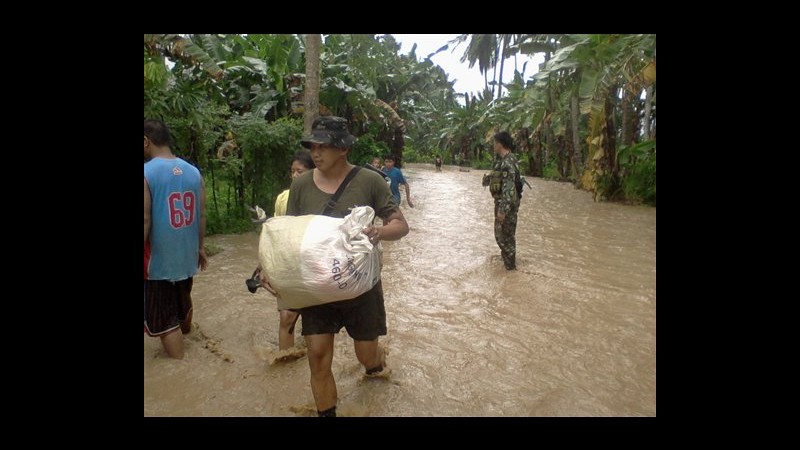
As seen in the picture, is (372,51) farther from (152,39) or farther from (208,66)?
(152,39)

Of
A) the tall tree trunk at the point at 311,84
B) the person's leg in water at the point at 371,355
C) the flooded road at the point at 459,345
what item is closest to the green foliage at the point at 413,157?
the tall tree trunk at the point at 311,84

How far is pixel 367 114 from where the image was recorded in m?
16.2

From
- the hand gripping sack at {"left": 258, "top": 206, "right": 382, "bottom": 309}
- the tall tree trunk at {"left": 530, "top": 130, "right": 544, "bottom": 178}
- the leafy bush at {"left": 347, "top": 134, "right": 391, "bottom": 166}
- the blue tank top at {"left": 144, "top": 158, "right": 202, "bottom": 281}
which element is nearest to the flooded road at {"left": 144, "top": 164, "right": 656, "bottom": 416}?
the blue tank top at {"left": 144, "top": 158, "right": 202, "bottom": 281}

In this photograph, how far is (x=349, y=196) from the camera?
8.89 feet

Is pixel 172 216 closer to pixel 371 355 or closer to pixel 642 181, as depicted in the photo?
pixel 371 355

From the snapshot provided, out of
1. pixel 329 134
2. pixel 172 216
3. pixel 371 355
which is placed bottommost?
pixel 371 355

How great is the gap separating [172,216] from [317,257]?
1.59m

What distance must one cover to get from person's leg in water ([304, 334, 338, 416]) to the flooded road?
0.38 metres

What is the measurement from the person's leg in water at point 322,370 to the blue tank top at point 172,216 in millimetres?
1382

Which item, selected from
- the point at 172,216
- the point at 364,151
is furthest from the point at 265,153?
the point at 364,151

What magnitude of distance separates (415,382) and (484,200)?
1267 cm

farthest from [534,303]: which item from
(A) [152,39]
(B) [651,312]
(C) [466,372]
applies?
(A) [152,39]

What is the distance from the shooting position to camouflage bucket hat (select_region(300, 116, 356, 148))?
2.63 meters

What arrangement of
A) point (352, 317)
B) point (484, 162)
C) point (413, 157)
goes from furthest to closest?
point (413, 157), point (484, 162), point (352, 317)
